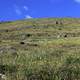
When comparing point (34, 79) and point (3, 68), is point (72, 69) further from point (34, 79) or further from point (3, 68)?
point (3, 68)

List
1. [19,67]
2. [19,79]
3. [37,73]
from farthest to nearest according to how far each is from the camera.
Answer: [19,67], [37,73], [19,79]

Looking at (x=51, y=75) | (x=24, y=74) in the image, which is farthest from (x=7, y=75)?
(x=51, y=75)

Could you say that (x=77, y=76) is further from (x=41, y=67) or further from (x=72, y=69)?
(x=41, y=67)

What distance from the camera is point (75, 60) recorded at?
13078 mm

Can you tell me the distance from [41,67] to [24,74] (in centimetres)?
107

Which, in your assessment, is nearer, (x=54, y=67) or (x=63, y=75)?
(x=63, y=75)

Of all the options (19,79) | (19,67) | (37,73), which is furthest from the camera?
(19,67)

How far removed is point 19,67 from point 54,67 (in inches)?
56.5

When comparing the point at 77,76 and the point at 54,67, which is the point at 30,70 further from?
the point at 77,76

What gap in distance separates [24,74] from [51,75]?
0.89 metres

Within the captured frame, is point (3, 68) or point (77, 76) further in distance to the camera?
point (3, 68)

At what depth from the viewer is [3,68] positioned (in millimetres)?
12336

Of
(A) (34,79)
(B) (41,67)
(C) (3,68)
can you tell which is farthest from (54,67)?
(C) (3,68)

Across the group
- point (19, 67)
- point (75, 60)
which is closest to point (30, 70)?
point (19, 67)
